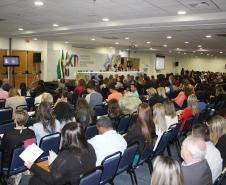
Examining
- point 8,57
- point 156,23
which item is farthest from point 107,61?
point 156,23

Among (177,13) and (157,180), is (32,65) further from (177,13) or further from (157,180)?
(157,180)

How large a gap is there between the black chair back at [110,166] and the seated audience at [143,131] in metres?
0.77

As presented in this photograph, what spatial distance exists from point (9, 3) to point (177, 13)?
4.49 m

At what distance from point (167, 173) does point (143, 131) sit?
2.12 m

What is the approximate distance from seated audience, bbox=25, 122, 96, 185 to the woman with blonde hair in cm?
92

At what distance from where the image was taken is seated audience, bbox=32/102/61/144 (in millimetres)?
4238

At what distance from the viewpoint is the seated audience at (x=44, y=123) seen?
13.9ft

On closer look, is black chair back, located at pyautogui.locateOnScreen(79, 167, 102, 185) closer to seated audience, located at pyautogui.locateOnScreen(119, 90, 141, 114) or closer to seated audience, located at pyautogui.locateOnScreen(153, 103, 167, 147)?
seated audience, located at pyautogui.locateOnScreen(153, 103, 167, 147)

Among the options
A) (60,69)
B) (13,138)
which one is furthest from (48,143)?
(60,69)

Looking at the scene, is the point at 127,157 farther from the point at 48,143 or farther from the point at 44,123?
the point at 44,123

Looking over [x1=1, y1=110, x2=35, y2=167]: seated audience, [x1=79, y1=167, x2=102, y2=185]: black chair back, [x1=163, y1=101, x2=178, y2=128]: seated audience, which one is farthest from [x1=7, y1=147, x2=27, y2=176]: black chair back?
[x1=163, y1=101, x2=178, y2=128]: seated audience

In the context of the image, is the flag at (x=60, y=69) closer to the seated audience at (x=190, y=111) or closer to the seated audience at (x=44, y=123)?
the seated audience at (x=190, y=111)

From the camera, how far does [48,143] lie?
3869 mm

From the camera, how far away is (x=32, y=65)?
53.6 feet
